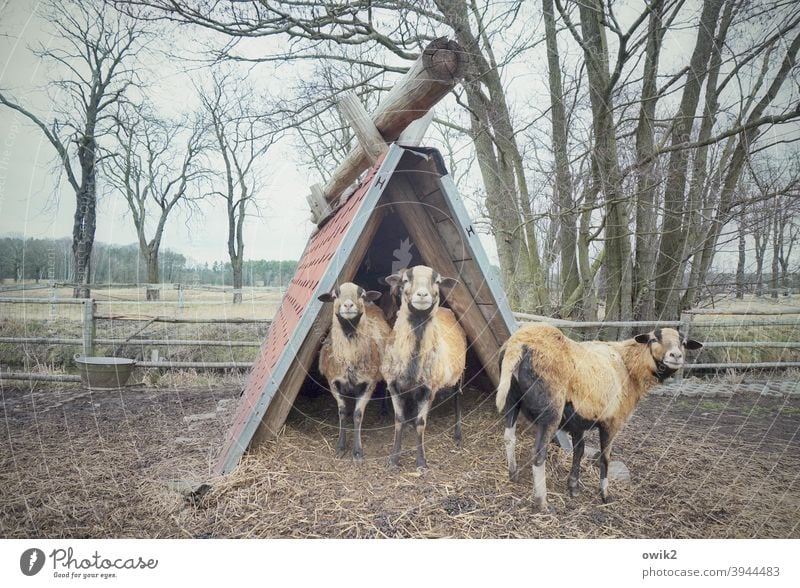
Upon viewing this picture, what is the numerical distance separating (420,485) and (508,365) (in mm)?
650

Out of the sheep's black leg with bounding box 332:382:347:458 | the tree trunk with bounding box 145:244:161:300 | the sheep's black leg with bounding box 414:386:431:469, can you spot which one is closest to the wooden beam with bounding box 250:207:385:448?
the sheep's black leg with bounding box 332:382:347:458

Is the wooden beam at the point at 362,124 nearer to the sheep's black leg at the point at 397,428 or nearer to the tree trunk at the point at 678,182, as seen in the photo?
the sheep's black leg at the point at 397,428

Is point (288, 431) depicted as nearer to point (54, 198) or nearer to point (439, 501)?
point (439, 501)

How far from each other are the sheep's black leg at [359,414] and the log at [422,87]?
4.36ft

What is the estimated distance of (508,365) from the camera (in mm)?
1901

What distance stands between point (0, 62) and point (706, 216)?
373 centimetres

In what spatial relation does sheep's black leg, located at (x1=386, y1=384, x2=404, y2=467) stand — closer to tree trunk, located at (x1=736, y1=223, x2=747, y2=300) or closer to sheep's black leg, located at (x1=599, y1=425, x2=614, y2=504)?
sheep's black leg, located at (x1=599, y1=425, x2=614, y2=504)

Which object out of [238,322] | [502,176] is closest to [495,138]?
[502,176]

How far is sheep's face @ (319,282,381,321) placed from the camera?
1897 millimetres

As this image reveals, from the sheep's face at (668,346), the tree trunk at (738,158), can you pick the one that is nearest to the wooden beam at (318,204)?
the sheep's face at (668,346)

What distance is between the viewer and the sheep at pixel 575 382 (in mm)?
1818

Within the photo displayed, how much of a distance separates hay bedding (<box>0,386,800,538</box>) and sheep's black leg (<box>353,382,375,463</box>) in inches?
2.6

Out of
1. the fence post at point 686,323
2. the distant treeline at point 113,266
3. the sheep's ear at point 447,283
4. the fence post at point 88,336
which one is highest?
the distant treeline at point 113,266

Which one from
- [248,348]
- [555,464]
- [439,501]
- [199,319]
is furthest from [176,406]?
[555,464]
